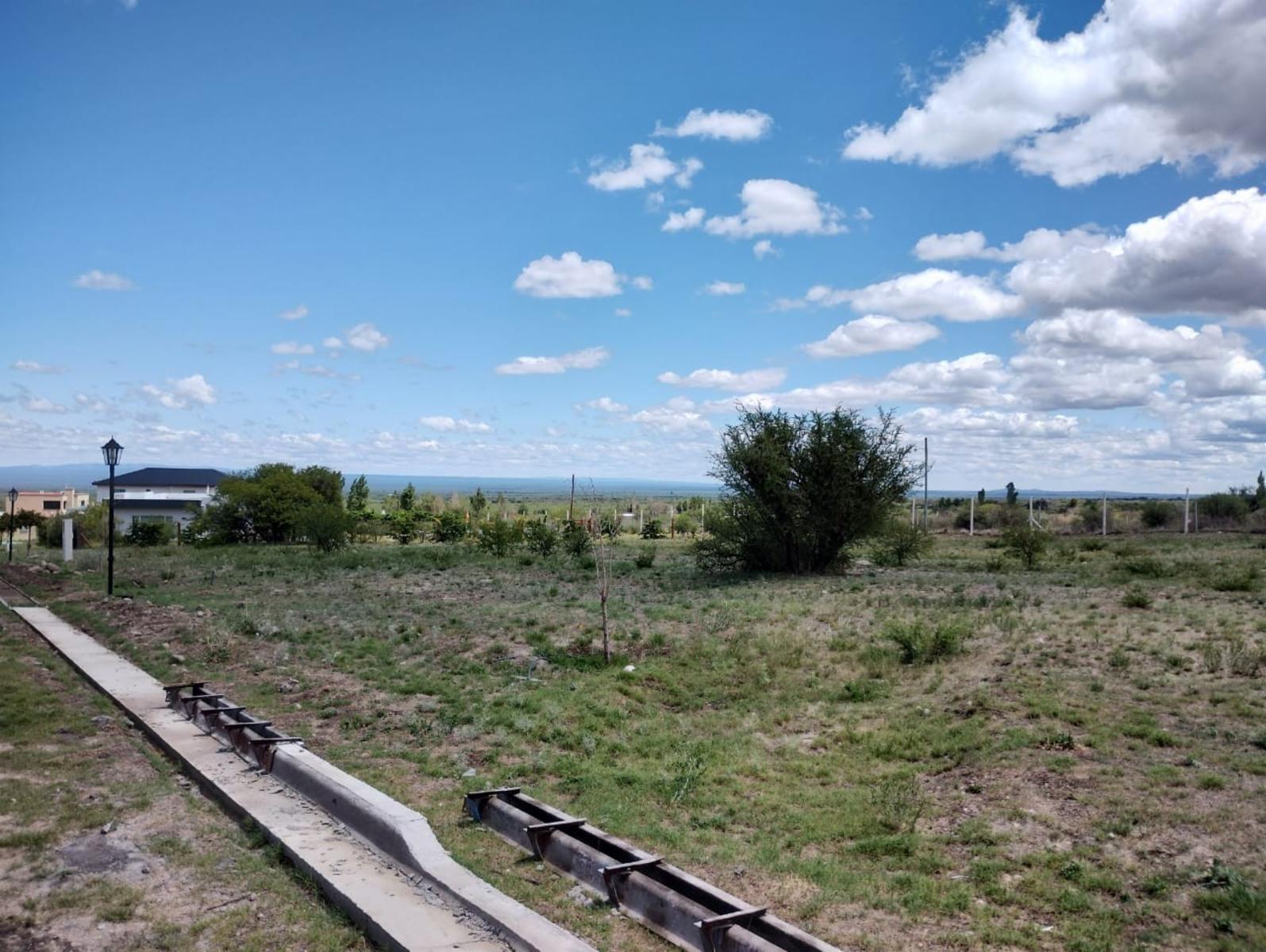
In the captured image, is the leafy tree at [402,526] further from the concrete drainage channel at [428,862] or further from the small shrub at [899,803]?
the small shrub at [899,803]

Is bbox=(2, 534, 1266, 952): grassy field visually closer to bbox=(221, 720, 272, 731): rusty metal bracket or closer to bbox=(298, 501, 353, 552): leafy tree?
bbox=(221, 720, 272, 731): rusty metal bracket

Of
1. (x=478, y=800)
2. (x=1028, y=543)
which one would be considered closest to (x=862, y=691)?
(x=478, y=800)

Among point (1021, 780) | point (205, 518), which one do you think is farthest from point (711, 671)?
point (205, 518)

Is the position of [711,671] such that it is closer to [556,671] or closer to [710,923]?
[556,671]

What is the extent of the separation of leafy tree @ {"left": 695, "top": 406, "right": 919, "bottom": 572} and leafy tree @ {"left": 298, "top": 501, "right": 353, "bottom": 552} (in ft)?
55.4

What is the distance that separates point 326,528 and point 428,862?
30.7 metres

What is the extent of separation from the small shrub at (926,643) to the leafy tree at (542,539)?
2087cm

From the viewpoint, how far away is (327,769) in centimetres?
782

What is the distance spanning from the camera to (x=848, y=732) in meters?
9.34

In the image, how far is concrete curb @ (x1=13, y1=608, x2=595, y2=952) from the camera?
518 cm

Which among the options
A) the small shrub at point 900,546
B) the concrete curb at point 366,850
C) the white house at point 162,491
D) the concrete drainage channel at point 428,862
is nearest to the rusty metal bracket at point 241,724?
the concrete drainage channel at point 428,862

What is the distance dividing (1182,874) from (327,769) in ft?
20.5

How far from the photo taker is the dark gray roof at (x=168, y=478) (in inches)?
3568

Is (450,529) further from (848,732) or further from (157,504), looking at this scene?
(848,732)
